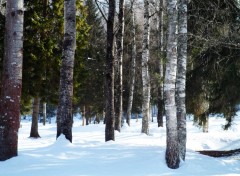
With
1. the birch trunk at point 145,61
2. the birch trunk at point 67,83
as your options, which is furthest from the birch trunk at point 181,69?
the birch trunk at point 145,61

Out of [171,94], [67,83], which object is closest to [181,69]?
[171,94]

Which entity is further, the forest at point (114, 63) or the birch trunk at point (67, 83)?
the birch trunk at point (67, 83)

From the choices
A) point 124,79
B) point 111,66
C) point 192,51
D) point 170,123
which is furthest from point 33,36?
point 124,79

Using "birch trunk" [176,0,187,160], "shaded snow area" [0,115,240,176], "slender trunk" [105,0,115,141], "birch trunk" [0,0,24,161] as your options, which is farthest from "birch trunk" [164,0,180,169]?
"slender trunk" [105,0,115,141]

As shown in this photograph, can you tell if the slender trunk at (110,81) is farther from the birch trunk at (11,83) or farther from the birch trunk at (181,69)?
the birch trunk at (11,83)

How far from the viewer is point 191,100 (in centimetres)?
1216

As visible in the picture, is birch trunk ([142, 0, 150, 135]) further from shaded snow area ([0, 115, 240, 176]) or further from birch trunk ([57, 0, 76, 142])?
shaded snow area ([0, 115, 240, 176])

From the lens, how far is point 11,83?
25.3 ft

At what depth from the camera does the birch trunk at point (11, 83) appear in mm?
7656

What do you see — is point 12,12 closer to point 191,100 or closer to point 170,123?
point 170,123

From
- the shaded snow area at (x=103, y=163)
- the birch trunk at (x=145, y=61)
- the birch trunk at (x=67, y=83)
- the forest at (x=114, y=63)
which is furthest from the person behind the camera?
the birch trunk at (x=145, y=61)

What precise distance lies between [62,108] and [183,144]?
128 inches

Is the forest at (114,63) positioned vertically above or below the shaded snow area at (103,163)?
above

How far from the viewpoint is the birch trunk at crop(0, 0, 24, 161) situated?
25.1 feet
